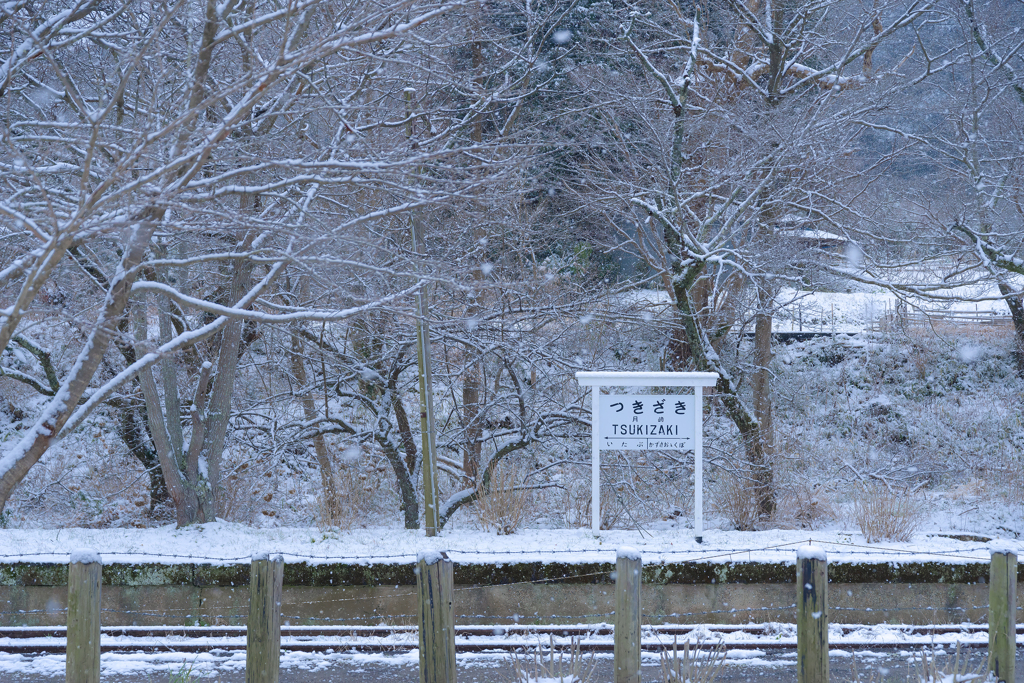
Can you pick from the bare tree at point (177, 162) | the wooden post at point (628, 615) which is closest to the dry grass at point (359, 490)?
the bare tree at point (177, 162)

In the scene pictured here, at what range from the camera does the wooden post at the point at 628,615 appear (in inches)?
163

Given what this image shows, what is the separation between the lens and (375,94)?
11320mm

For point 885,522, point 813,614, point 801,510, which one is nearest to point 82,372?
point 813,614

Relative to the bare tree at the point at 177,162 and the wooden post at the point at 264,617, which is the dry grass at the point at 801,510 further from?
the wooden post at the point at 264,617

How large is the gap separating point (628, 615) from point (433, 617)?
1019mm

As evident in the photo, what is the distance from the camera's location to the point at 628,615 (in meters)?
4.17

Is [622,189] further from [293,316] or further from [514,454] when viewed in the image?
[293,316]

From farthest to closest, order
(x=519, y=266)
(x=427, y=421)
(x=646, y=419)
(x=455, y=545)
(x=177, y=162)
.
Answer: (x=519, y=266)
(x=427, y=421)
(x=646, y=419)
(x=455, y=545)
(x=177, y=162)

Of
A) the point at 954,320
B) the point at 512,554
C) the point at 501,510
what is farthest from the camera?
the point at 954,320

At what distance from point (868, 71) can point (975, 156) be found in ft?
7.18

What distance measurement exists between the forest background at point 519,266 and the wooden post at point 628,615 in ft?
10.2

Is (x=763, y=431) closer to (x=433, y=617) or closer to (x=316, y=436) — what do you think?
(x=316, y=436)

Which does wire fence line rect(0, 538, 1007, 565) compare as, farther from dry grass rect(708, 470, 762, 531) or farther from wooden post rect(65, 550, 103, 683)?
dry grass rect(708, 470, 762, 531)

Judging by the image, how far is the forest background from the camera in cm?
843
